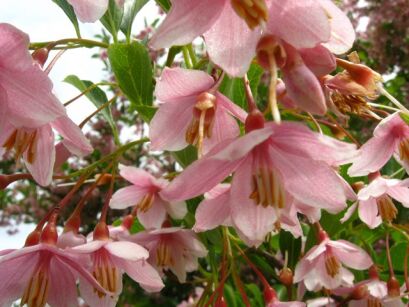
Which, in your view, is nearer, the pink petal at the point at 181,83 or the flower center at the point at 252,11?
the flower center at the point at 252,11

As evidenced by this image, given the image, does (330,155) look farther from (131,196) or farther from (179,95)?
(131,196)

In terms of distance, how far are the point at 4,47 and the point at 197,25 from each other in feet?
0.88

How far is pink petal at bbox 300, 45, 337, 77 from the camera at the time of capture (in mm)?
670

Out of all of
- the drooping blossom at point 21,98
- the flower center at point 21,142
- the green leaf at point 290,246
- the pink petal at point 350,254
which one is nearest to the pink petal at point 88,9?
the drooping blossom at point 21,98

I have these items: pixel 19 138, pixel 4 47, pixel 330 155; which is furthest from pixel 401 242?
pixel 4 47

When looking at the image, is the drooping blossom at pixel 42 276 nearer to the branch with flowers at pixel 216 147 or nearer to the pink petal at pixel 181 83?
the branch with flowers at pixel 216 147

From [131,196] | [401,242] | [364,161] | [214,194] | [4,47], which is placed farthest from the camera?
[401,242]

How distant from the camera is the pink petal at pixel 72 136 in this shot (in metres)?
1.00

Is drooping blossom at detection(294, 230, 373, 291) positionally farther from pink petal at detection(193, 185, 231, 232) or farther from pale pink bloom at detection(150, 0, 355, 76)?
pale pink bloom at detection(150, 0, 355, 76)

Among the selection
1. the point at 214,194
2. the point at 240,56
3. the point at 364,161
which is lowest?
the point at 364,161

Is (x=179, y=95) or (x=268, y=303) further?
(x=268, y=303)

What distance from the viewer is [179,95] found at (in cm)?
94

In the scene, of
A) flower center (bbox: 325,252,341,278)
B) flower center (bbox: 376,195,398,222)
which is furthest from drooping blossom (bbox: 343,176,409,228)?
flower center (bbox: 325,252,341,278)

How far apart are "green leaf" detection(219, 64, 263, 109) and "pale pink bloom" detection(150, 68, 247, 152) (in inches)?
6.4
